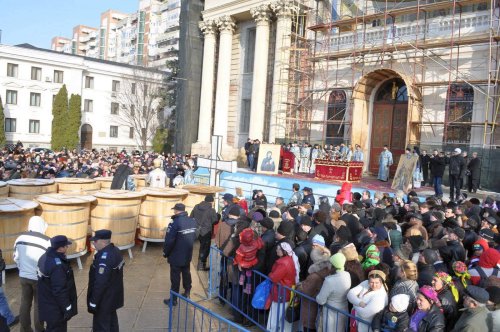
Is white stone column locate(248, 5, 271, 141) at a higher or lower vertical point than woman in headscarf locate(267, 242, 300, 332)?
higher

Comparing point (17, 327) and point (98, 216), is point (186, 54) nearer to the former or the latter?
point (98, 216)

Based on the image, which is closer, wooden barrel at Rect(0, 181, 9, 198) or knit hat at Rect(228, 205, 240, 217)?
knit hat at Rect(228, 205, 240, 217)

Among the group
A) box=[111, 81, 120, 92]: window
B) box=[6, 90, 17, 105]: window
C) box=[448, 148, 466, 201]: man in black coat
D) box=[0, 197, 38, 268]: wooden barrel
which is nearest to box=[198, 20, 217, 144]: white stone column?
box=[448, 148, 466, 201]: man in black coat

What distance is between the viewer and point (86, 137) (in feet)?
157

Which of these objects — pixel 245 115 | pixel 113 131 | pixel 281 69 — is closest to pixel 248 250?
pixel 281 69

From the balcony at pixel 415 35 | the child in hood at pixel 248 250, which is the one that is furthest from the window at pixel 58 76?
the child in hood at pixel 248 250

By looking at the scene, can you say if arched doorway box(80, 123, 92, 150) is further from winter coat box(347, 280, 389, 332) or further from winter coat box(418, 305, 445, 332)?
winter coat box(418, 305, 445, 332)

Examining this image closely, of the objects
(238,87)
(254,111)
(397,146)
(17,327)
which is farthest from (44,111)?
(17,327)

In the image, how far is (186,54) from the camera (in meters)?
31.0

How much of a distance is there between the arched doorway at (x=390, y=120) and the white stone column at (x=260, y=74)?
7251 millimetres

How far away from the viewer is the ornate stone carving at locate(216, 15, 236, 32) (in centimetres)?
2879

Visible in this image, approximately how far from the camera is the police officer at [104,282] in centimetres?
506

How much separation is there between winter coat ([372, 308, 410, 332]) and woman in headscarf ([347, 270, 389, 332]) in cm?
10

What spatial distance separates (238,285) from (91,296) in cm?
235
